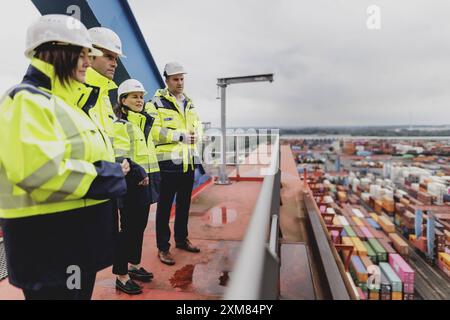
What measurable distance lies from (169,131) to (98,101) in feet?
2.93

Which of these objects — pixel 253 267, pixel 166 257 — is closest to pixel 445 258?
pixel 166 257

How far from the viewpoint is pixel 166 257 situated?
2.40 metres

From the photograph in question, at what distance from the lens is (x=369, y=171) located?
70.6 m

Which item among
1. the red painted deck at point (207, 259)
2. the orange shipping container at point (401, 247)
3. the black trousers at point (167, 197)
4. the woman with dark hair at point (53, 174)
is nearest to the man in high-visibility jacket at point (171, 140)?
the black trousers at point (167, 197)

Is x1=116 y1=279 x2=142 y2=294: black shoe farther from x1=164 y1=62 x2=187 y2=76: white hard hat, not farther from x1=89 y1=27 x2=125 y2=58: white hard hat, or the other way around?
x1=164 y1=62 x2=187 y2=76: white hard hat

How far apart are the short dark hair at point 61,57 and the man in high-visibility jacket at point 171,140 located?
1.26 meters

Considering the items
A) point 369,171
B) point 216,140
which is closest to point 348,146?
point 369,171

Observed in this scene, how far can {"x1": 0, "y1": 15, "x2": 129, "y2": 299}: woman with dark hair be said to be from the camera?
0.84 metres

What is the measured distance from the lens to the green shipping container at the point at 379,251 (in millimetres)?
23777

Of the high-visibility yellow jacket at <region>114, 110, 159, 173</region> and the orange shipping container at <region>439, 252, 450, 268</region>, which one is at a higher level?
the high-visibility yellow jacket at <region>114, 110, 159, 173</region>

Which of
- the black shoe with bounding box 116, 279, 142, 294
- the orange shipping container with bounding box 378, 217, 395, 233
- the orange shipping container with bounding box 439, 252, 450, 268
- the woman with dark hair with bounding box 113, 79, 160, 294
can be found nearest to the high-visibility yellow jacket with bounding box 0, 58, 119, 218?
the woman with dark hair with bounding box 113, 79, 160, 294

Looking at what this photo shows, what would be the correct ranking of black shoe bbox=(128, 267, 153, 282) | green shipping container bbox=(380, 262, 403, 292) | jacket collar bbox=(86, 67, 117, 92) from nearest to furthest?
jacket collar bbox=(86, 67, 117, 92), black shoe bbox=(128, 267, 153, 282), green shipping container bbox=(380, 262, 403, 292)

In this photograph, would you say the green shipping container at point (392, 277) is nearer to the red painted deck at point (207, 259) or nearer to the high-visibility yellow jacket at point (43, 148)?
the red painted deck at point (207, 259)
